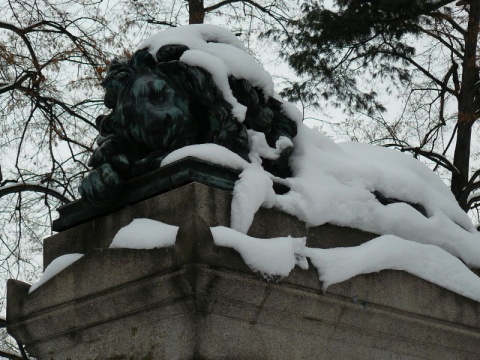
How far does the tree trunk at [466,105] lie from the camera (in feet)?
41.8

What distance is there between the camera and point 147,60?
4.01 metres

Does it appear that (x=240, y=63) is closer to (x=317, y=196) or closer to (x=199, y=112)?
(x=199, y=112)

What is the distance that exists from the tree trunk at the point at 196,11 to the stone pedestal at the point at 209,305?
28.7 ft

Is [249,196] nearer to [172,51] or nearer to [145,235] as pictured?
[145,235]

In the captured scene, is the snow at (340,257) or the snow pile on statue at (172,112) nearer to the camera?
the snow at (340,257)

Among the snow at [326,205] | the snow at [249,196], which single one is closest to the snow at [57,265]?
the snow at [326,205]

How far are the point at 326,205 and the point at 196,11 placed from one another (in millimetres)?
9354

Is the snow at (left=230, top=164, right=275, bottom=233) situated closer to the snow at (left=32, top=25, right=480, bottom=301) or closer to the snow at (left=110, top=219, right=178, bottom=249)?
the snow at (left=32, top=25, right=480, bottom=301)

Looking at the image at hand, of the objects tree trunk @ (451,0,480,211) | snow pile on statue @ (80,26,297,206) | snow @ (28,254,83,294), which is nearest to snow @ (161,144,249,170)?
snow pile on statue @ (80,26,297,206)

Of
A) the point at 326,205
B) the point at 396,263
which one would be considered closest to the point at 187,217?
the point at 326,205

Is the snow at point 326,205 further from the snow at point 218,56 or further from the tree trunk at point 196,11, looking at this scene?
the tree trunk at point 196,11

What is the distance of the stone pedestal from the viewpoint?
127 inches

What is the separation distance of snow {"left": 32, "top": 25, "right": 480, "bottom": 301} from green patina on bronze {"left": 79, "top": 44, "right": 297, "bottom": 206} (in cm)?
6

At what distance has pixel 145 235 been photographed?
3379mm
